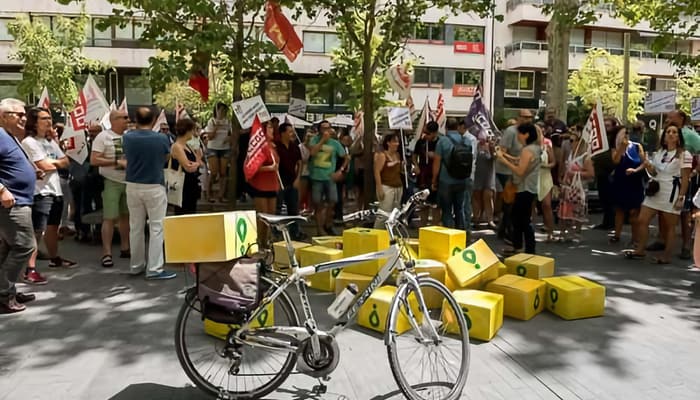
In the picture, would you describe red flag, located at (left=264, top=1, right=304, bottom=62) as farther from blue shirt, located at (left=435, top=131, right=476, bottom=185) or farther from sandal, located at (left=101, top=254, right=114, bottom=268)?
sandal, located at (left=101, top=254, right=114, bottom=268)

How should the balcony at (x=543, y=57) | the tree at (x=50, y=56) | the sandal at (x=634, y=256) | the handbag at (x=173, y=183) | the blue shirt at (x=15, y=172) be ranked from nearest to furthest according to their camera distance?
the blue shirt at (x=15, y=172)
the handbag at (x=173, y=183)
the sandal at (x=634, y=256)
the tree at (x=50, y=56)
the balcony at (x=543, y=57)

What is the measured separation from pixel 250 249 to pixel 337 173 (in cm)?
604

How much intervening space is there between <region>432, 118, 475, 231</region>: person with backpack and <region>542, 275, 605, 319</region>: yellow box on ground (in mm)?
3068

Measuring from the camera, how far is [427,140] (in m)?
10.6

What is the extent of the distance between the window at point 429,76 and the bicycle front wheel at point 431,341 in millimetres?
42819

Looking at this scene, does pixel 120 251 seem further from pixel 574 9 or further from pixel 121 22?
pixel 574 9

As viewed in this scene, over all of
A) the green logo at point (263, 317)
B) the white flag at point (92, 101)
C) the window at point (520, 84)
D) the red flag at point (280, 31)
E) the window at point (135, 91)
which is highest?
the window at point (520, 84)

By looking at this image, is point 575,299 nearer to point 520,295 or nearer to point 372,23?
point 520,295

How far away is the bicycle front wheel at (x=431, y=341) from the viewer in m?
4.04

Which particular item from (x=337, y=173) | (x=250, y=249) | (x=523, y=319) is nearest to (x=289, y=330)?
(x=250, y=249)

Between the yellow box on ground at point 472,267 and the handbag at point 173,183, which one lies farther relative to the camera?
the handbag at point 173,183

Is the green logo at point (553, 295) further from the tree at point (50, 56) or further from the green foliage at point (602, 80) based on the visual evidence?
the green foliage at point (602, 80)

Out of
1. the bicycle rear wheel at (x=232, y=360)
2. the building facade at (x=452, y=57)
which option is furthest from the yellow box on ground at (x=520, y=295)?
the building facade at (x=452, y=57)

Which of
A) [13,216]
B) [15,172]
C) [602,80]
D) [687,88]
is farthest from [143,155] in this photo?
Answer: [687,88]
